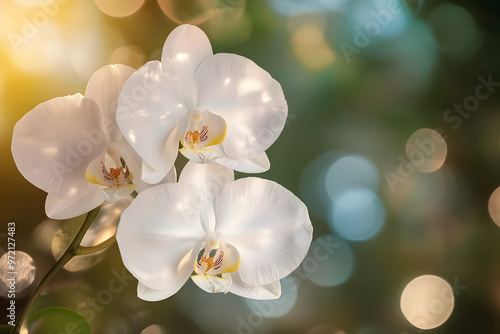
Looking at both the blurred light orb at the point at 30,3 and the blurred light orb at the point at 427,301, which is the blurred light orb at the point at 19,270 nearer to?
Result: the blurred light orb at the point at 30,3

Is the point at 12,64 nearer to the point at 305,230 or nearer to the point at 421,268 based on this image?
the point at 305,230

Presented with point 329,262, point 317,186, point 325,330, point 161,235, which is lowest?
point 325,330

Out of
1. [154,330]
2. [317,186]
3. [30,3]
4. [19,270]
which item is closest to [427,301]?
[317,186]

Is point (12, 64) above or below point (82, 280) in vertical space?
above

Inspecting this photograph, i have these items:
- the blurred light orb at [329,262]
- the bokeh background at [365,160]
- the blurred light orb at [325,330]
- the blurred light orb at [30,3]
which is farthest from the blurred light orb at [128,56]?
the blurred light orb at [325,330]

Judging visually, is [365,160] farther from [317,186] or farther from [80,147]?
[80,147]

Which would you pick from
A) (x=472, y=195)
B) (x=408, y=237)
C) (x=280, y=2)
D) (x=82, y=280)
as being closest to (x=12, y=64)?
(x=82, y=280)

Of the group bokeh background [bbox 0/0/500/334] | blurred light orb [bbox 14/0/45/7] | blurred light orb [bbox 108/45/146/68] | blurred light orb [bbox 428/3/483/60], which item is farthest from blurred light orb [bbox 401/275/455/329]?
blurred light orb [bbox 14/0/45/7]

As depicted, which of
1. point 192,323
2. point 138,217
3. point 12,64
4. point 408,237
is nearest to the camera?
point 138,217
